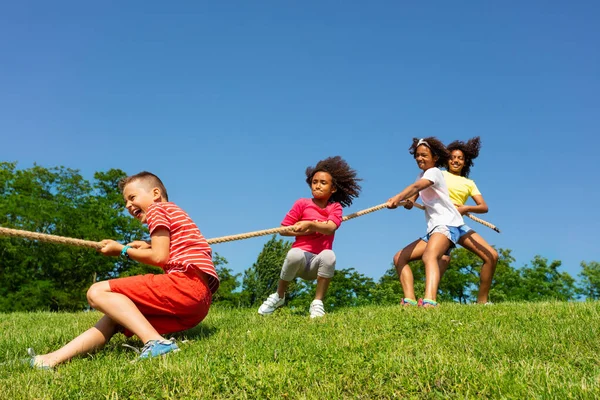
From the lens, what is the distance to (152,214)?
5.55m

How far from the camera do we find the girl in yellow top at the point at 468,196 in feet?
31.1

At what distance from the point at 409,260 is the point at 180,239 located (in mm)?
4622

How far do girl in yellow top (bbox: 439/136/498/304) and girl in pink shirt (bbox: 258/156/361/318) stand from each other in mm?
2162

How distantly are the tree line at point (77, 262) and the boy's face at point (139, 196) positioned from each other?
81.8 ft

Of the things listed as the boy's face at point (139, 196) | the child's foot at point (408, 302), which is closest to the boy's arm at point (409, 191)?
the child's foot at point (408, 302)

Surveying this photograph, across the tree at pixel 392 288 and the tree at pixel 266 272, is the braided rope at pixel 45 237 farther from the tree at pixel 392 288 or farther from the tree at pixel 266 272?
the tree at pixel 266 272

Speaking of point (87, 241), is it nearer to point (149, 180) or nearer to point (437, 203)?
point (149, 180)

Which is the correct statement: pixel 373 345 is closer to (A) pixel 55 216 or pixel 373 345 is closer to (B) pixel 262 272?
(B) pixel 262 272

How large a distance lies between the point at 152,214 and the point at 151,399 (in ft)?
6.81

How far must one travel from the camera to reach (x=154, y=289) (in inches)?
213

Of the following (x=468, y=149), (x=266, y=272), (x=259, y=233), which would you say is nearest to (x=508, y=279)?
(x=266, y=272)

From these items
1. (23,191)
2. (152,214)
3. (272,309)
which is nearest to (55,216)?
(23,191)

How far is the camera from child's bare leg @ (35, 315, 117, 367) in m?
5.13

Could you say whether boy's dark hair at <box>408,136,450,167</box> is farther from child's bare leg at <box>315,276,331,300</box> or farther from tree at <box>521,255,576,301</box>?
tree at <box>521,255,576,301</box>
